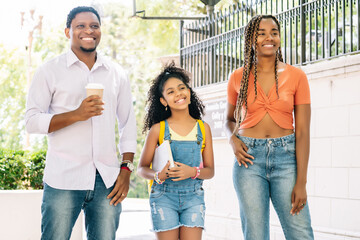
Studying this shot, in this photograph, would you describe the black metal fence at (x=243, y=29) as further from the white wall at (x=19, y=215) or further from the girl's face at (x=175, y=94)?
the white wall at (x=19, y=215)

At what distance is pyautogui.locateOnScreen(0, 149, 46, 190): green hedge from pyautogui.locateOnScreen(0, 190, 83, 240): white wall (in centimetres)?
80

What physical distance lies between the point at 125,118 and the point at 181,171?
0.55 m

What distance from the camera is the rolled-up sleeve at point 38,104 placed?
3188mm

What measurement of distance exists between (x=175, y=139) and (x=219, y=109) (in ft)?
15.6

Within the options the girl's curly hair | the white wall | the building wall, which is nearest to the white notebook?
the girl's curly hair

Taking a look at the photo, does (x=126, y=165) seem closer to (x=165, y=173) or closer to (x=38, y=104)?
(x=165, y=173)

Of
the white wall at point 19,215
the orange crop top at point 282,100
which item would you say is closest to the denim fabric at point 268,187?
the orange crop top at point 282,100

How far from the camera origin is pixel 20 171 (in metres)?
7.55

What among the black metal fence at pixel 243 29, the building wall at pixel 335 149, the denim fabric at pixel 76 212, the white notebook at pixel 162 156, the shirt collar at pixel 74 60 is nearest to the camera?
the denim fabric at pixel 76 212

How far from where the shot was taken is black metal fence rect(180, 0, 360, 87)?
677 centimetres

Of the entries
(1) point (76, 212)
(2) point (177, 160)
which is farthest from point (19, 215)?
(1) point (76, 212)

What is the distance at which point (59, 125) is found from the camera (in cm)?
317

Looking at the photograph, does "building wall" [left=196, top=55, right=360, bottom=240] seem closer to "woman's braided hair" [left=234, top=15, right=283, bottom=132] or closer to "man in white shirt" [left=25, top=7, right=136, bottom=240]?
"woman's braided hair" [left=234, top=15, right=283, bottom=132]

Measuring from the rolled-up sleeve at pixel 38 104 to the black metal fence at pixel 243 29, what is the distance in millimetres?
4184
